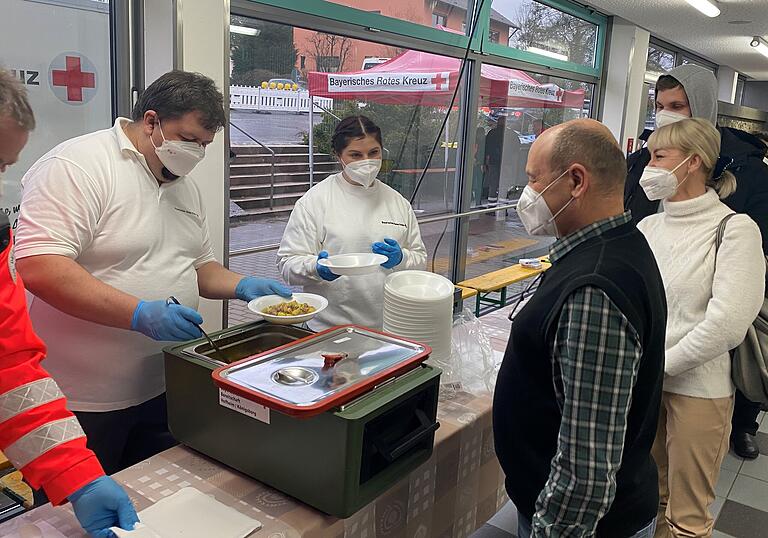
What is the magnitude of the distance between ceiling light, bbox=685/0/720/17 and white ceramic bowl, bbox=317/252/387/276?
14.0 feet

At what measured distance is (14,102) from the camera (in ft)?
2.91

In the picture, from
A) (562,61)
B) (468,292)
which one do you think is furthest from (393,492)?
(562,61)

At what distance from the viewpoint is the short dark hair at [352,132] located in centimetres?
215

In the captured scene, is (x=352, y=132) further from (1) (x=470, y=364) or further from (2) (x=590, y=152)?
(2) (x=590, y=152)

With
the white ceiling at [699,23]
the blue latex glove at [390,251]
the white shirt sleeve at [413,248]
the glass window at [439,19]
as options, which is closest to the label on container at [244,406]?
the blue latex glove at [390,251]

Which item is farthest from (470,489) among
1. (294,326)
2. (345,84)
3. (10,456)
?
(345,84)

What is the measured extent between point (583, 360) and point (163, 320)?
96 centimetres

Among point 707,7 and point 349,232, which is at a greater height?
point 707,7

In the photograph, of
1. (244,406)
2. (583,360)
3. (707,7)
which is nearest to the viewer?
(583,360)

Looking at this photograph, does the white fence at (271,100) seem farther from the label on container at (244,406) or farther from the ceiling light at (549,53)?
the ceiling light at (549,53)

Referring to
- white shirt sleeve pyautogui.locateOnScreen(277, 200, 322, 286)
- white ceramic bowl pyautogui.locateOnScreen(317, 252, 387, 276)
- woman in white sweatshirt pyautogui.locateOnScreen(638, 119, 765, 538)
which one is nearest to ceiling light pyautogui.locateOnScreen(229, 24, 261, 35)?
white shirt sleeve pyautogui.locateOnScreen(277, 200, 322, 286)

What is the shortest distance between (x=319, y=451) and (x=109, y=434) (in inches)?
30.4

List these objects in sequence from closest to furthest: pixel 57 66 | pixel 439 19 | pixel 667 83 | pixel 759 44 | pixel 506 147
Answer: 1. pixel 57 66
2. pixel 667 83
3. pixel 439 19
4. pixel 506 147
5. pixel 759 44

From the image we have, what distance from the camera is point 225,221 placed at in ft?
8.55
